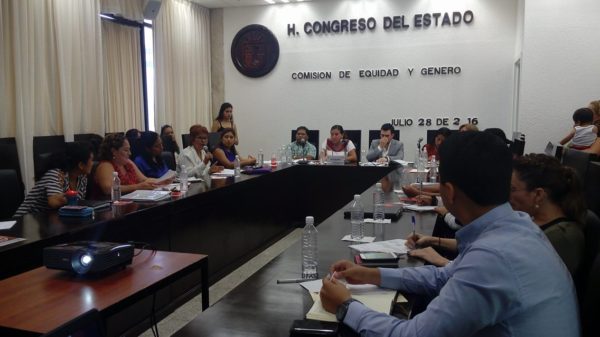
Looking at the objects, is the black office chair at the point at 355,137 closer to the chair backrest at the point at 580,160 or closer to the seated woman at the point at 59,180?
the chair backrest at the point at 580,160

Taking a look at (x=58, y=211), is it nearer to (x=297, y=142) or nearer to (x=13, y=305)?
(x=13, y=305)

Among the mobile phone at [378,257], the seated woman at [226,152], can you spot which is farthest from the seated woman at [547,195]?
the seated woman at [226,152]

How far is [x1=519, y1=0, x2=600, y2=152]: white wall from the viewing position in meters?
5.80

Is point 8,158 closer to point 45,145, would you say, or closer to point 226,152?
point 45,145

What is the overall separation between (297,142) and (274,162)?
1024 mm

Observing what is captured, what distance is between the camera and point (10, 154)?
13.6 feet

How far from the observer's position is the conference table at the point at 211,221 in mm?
2342

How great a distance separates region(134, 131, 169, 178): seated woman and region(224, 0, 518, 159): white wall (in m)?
4.11

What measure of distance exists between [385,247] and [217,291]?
1935mm

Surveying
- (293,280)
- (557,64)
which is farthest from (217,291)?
(557,64)

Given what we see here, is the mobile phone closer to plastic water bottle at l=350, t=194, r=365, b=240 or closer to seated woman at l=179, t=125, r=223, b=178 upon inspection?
plastic water bottle at l=350, t=194, r=365, b=240

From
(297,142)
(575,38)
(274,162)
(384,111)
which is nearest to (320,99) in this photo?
(384,111)

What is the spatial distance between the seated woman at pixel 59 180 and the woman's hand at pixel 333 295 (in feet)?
6.89

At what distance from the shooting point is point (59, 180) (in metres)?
2.93
